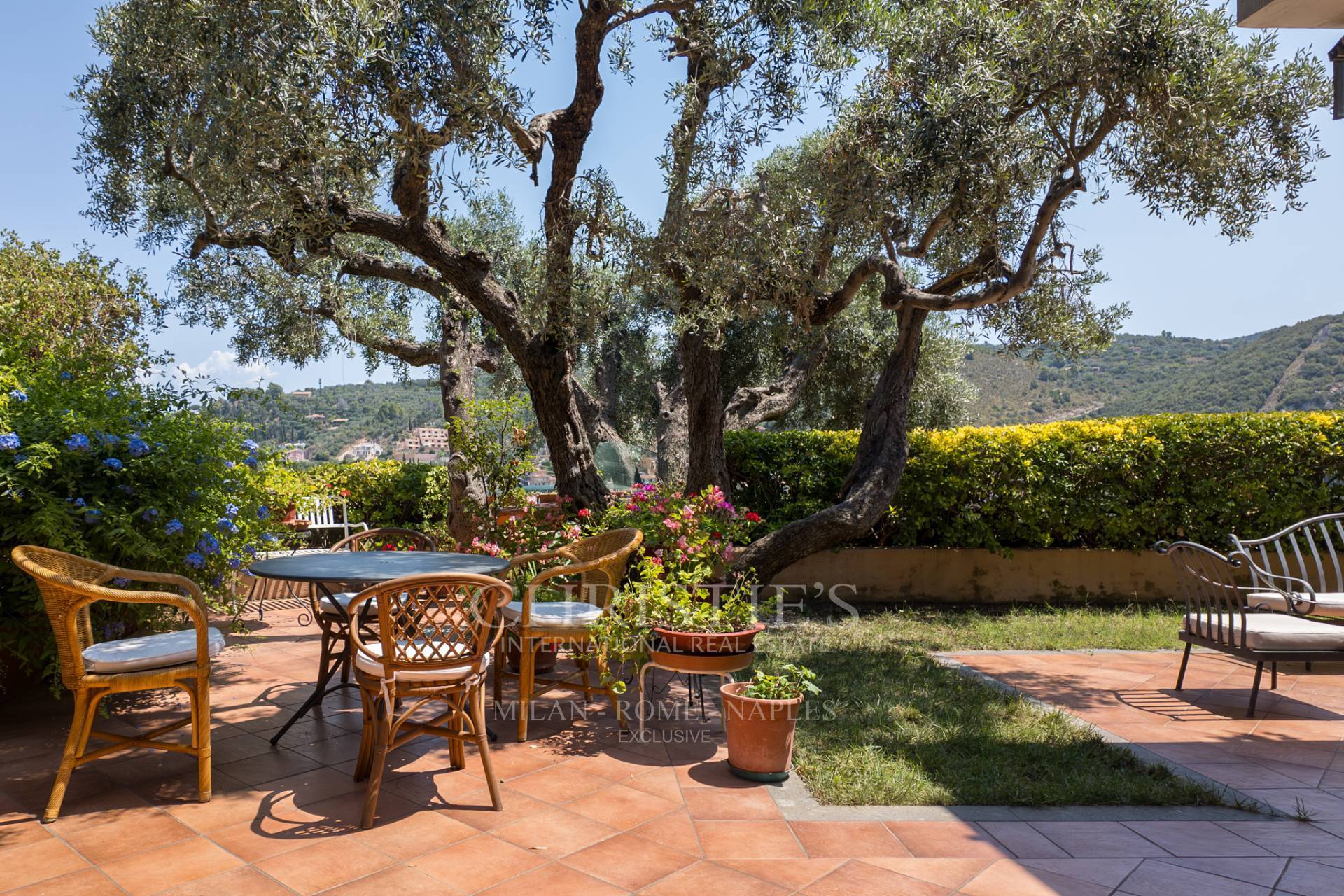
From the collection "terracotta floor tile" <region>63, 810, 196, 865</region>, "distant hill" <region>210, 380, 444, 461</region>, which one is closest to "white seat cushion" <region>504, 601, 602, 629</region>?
"terracotta floor tile" <region>63, 810, 196, 865</region>

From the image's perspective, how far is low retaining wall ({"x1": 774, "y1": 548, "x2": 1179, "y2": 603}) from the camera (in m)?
7.86

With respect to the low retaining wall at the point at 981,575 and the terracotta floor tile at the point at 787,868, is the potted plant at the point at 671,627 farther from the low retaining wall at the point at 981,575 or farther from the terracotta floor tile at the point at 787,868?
the low retaining wall at the point at 981,575

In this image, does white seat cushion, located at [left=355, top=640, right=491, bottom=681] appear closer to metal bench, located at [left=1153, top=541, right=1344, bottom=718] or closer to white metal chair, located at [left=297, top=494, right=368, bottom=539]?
metal bench, located at [left=1153, top=541, right=1344, bottom=718]

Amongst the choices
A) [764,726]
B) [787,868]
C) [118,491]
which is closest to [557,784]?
[764,726]

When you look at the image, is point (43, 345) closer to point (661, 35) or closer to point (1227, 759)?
point (661, 35)

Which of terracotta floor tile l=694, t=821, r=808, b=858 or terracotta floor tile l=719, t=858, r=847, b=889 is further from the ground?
terracotta floor tile l=719, t=858, r=847, b=889

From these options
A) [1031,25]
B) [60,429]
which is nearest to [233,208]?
[60,429]

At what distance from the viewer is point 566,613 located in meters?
4.16

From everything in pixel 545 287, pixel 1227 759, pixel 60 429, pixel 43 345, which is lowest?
pixel 1227 759

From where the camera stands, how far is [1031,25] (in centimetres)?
553

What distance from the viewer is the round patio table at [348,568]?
352 cm

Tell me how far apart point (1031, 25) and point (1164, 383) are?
68.8 feet

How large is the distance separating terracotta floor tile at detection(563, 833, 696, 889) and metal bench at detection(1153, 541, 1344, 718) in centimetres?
355

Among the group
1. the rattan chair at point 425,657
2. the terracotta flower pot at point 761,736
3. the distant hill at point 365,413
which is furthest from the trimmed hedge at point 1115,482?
the distant hill at point 365,413
